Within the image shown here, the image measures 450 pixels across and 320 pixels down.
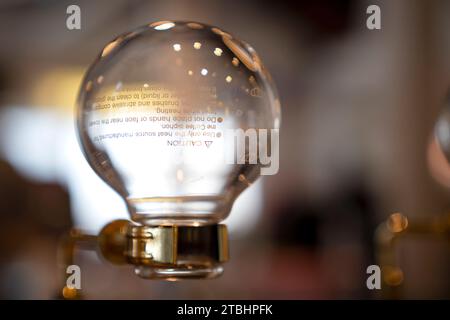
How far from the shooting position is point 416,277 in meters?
1.99

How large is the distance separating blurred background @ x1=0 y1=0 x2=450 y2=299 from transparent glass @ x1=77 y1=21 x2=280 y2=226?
4.54ft

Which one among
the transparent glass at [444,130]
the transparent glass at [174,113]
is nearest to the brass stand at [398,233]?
the transparent glass at [444,130]

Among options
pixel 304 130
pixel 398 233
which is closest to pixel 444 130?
pixel 398 233

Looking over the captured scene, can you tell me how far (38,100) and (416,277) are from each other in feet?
3.42

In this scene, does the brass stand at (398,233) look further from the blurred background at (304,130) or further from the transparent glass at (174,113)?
the blurred background at (304,130)

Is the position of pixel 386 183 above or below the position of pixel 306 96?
below

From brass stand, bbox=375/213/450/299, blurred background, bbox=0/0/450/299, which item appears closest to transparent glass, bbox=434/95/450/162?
brass stand, bbox=375/213/450/299

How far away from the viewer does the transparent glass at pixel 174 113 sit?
0.37 meters

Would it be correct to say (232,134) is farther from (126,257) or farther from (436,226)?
(436,226)

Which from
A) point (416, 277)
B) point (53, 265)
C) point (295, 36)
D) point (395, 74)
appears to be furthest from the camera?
point (295, 36)

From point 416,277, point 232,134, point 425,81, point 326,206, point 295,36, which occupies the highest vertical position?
point 295,36

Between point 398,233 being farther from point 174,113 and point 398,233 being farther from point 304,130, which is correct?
point 304,130

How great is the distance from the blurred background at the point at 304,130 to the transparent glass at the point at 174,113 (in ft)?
4.54
